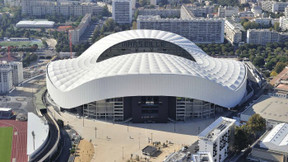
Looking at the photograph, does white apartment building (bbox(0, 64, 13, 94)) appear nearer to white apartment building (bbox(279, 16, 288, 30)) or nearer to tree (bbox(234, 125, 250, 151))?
tree (bbox(234, 125, 250, 151))

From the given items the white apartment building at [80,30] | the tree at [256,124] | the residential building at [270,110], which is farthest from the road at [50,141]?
the white apartment building at [80,30]

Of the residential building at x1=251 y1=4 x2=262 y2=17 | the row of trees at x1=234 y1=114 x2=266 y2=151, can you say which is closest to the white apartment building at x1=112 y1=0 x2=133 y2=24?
the residential building at x1=251 y1=4 x2=262 y2=17

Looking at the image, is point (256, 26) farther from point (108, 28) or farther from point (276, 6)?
point (108, 28)

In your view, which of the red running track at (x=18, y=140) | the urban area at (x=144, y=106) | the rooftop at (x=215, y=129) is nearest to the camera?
the rooftop at (x=215, y=129)

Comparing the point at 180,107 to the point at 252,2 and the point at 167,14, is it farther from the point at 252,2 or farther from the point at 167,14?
the point at 252,2

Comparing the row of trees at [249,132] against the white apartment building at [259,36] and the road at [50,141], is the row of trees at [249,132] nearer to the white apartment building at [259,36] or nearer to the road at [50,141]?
the road at [50,141]

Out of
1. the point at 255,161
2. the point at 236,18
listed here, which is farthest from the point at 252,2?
the point at 255,161

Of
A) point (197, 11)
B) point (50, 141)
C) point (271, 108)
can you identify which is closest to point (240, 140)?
point (271, 108)
